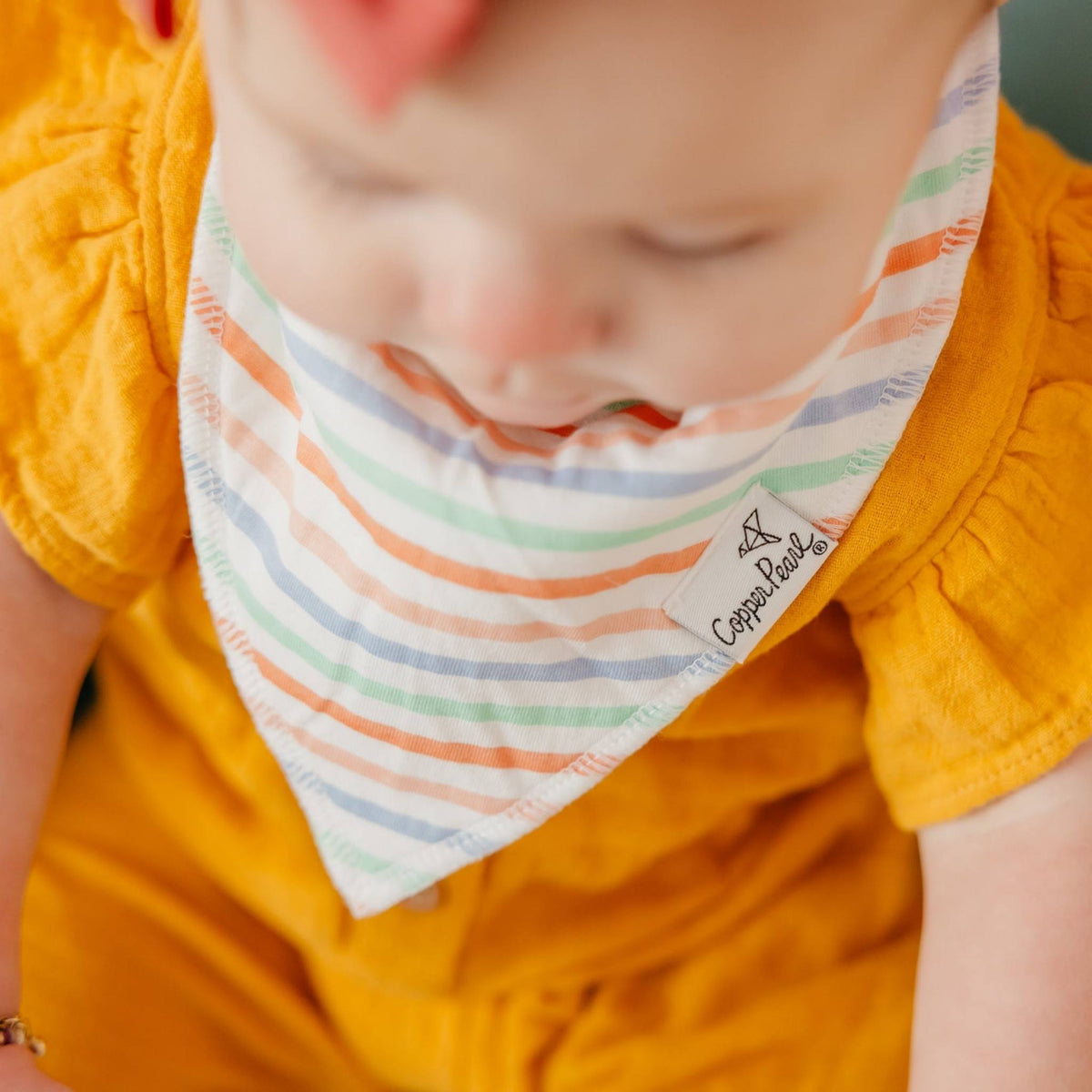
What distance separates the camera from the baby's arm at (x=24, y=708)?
60 centimetres

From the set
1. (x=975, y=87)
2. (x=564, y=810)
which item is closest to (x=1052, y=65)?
(x=975, y=87)

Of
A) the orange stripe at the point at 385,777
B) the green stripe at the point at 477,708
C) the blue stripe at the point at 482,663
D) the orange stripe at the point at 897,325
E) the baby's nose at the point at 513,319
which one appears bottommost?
the orange stripe at the point at 385,777

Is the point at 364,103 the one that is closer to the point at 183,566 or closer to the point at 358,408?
the point at 358,408

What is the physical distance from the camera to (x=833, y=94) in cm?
31

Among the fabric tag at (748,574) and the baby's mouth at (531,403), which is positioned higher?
the baby's mouth at (531,403)

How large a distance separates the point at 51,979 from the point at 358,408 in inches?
15.4

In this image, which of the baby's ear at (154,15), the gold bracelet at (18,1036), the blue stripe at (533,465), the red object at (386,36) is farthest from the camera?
the gold bracelet at (18,1036)

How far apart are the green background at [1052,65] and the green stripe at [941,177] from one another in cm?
26

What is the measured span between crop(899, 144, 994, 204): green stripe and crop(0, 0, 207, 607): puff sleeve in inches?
11.7

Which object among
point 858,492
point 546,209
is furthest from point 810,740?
point 546,209

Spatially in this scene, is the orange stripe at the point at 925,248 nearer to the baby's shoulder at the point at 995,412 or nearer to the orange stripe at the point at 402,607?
the baby's shoulder at the point at 995,412

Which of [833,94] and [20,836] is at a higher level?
[833,94]

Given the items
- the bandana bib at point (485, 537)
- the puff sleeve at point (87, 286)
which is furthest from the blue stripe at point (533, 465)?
the puff sleeve at point (87, 286)

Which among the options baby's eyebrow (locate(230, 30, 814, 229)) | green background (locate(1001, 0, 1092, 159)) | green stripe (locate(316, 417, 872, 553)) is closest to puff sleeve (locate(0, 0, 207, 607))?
green stripe (locate(316, 417, 872, 553))
